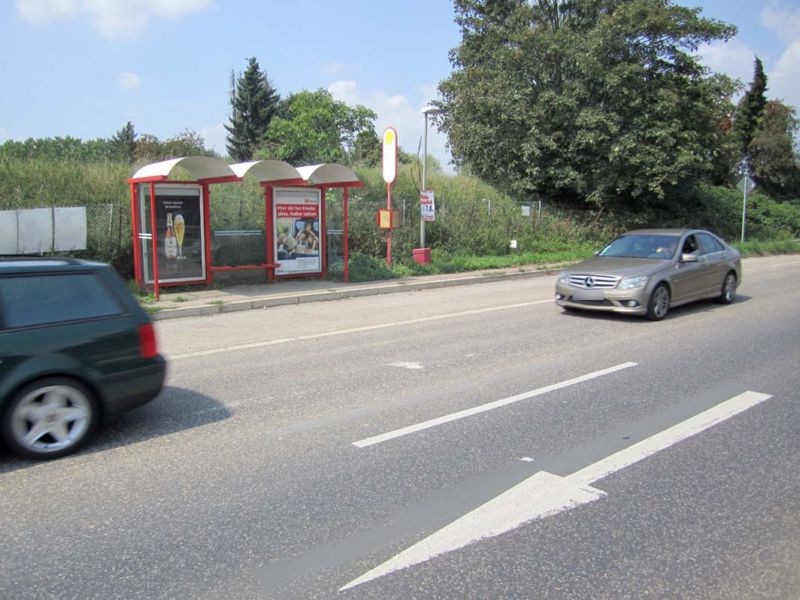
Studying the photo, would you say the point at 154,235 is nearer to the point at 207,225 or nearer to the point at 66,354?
the point at 207,225

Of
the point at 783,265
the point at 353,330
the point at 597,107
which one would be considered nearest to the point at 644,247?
the point at 353,330

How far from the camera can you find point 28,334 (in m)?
4.58

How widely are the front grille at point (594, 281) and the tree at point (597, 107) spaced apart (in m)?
16.6

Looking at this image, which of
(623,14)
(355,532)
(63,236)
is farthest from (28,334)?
(623,14)

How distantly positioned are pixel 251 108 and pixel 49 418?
63.4 metres

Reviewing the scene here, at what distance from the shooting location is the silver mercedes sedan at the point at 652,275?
998 centimetres

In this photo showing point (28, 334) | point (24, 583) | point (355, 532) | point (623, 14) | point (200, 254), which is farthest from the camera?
point (623, 14)

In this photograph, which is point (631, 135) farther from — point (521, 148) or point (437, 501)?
point (437, 501)

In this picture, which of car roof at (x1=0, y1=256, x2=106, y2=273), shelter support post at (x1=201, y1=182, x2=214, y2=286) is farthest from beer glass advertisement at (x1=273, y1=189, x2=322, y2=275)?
car roof at (x1=0, y1=256, x2=106, y2=273)

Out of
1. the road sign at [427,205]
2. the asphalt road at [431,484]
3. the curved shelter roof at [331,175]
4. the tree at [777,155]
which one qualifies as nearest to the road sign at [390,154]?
the road sign at [427,205]

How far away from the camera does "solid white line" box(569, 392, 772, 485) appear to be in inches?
171

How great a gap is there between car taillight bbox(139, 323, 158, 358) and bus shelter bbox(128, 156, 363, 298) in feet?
24.4

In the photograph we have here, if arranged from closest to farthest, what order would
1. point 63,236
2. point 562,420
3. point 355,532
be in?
1. point 355,532
2. point 562,420
3. point 63,236

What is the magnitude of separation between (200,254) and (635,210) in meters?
22.0
